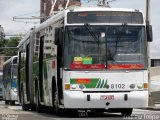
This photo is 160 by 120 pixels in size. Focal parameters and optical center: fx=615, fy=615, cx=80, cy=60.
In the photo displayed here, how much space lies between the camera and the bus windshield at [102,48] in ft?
66.2

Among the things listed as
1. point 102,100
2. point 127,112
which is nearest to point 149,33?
point 102,100

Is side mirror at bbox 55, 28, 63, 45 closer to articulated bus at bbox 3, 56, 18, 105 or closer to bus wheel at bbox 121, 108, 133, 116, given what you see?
bus wheel at bbox 121, 108, 133, 116

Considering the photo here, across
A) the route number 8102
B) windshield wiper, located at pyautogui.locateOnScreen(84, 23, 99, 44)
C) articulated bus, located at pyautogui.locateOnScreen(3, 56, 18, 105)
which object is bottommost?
articulated bus, located at pyautogui.locateOnScreen(3, 56, 18, 105)

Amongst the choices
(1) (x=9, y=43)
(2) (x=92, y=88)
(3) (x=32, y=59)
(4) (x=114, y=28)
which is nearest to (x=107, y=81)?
(2) (x=92, y=88)

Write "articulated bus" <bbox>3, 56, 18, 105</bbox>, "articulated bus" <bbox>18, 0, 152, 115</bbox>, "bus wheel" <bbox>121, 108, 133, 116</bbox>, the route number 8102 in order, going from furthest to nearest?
"articulated bus" <bbox>3, 56, 18, 105</bbox> < "bus wheel" <bbox>121, 108, 133, 116</bbox> < the route number 8102 < "articulated bus" <bbox>18, 0, 152, 115</bbox>

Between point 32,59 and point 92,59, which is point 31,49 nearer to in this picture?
point 32,59

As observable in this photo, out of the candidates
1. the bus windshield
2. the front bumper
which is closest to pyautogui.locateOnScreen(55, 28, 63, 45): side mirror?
the bus windshield

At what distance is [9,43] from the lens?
463 feet

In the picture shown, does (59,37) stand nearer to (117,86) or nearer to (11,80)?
(117,86)

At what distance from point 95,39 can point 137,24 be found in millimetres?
1547

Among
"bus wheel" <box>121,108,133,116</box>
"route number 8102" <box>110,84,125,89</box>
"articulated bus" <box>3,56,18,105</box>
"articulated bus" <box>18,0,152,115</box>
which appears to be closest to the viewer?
"articulated bus" <box>18,0,152,115</box>

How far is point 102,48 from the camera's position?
20266 mm

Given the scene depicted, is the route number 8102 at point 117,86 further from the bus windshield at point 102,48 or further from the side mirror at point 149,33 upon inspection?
the side mirror at point 149,33

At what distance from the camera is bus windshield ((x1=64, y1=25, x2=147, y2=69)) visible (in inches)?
794
